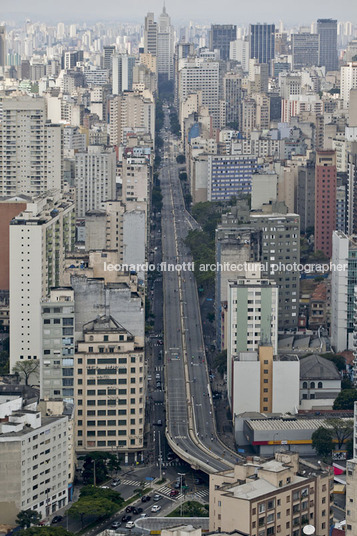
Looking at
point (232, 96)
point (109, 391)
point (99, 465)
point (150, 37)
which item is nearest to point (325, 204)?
point (109, 391)

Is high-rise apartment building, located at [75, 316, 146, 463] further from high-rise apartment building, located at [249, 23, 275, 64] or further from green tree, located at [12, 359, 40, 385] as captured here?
high-rise apartment building, located at [249, 23, 275, 64]

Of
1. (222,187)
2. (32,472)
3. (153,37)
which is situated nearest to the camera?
(32,472)

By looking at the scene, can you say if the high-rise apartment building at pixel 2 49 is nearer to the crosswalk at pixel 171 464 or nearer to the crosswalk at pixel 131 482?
the crosswalk at pixel 171 464

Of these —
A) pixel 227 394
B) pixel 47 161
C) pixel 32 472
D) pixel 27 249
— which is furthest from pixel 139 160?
pixel 32 472

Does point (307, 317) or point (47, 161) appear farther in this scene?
point (47, 161)

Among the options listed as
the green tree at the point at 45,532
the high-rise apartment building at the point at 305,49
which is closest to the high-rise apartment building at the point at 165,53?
the high-rise apartment building at the point at 305,49

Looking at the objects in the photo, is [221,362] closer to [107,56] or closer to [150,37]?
[107,56]

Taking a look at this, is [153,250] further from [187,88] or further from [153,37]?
[153,37]
